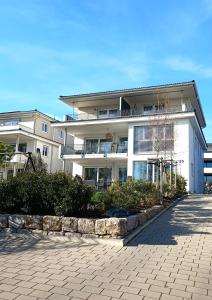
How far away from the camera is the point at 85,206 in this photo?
383 inches

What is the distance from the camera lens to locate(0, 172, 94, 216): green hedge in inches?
356

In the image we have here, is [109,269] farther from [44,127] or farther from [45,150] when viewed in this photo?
[44,127]

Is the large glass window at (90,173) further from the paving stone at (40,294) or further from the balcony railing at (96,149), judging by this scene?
the paving stone at (40,294)

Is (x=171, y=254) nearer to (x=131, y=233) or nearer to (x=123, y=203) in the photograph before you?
(x=131, y=233)

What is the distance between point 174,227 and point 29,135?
27.9 m

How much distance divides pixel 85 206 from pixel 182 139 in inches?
764

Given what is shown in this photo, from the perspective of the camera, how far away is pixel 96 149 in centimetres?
3338

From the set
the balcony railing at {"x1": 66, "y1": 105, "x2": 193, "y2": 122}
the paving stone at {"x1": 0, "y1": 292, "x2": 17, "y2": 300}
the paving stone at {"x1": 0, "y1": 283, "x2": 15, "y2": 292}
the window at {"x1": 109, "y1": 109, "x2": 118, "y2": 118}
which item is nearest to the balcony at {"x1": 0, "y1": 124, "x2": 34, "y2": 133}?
the balcony railing at {"x1": 66, "y1": 105, "x2": 193, "y2": 122}

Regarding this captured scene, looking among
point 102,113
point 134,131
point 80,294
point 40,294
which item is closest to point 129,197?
point 80,294

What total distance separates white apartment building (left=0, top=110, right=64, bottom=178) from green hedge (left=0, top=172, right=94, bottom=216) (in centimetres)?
2553

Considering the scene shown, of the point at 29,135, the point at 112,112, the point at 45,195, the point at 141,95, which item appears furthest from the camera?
the point at 29,135

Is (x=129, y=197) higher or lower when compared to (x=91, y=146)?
lower

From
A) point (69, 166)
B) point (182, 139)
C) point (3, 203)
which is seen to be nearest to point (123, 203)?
point (3, 203)

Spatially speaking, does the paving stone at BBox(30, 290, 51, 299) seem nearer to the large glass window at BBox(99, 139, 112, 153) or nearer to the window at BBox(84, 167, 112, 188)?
the window at BBox(84, 167, 112, 188)
